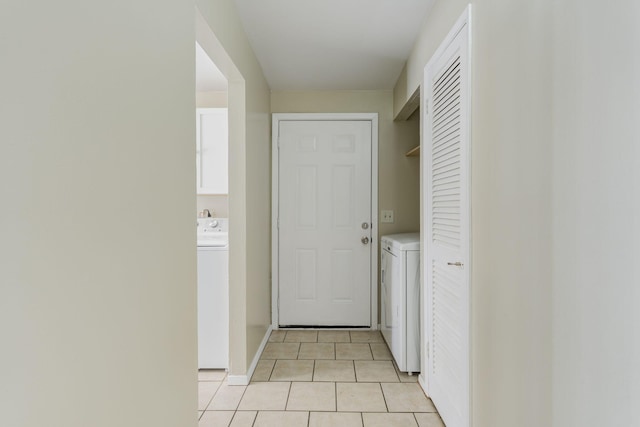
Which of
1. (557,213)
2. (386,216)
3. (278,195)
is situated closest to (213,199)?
(278,195)

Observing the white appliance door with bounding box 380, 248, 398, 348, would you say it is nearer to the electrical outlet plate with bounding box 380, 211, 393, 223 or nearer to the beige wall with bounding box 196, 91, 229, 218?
the electrical outlet plate with bounding box 380, 211, 393, 223

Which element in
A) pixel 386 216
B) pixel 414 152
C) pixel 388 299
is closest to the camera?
pixel 388 299

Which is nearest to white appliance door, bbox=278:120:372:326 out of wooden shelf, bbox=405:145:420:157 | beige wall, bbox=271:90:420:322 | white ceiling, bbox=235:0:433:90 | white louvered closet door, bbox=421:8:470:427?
beige wall, bbox=271:90:420:322

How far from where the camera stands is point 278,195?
4.02 metres

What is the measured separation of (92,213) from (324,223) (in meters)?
3.12

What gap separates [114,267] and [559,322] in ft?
3.92

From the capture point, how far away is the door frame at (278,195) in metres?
3.99

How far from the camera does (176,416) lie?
5.01 feet

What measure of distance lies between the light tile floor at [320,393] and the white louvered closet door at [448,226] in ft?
0.79

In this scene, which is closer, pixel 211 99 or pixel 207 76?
pixel 207 76

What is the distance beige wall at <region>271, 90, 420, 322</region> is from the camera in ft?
13.1

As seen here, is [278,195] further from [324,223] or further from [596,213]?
[596,213]

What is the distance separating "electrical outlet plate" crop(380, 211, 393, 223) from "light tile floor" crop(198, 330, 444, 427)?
3.93ft

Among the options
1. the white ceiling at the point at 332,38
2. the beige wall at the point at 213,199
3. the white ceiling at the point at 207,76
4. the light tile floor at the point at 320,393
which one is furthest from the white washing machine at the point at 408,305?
the white ceiling at the point at 207,76
